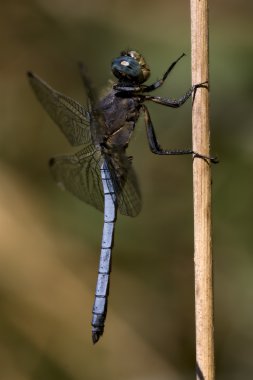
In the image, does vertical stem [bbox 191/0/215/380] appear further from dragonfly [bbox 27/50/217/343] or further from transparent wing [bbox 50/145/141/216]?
transparent wing [bbox 50/145/141/216]

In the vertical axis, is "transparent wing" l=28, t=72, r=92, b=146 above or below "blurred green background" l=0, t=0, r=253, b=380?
above

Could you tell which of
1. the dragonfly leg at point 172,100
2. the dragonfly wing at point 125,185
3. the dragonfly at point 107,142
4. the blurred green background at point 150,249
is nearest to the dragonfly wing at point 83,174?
the dragonfly at point 107,142

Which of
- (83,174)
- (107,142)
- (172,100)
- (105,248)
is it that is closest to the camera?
(172,100)

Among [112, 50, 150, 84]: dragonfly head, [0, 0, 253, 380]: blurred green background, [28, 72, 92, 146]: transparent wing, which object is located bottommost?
[0, 0, 253, 380]: blurred green background

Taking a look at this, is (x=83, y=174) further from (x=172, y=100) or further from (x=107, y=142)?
(x=172, y=100)

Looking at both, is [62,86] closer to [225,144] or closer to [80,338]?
[225,144]

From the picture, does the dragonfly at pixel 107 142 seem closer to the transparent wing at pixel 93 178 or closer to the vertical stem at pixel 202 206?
the transparent wing at pixel 93 178

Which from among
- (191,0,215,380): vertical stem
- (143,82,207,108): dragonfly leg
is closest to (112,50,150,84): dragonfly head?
(143,82,207,108): dragonfly leg

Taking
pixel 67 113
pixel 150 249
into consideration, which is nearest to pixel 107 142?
pixel 67 113
